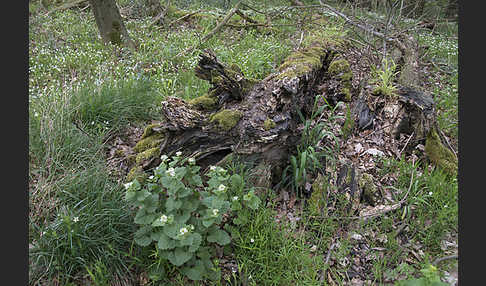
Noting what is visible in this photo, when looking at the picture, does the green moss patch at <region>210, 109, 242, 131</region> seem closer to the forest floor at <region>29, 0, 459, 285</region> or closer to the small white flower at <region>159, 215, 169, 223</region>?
the forest floor at <region>29, 0, 459, 285</region>

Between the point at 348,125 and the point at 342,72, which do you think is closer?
the point at 348,125

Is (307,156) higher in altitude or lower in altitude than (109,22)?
lower

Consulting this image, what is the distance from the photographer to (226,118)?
3.40 m

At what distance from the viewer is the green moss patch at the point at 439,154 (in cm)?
384

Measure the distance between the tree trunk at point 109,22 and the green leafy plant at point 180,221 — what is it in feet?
17.3

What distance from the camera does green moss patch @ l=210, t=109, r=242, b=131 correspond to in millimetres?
3359

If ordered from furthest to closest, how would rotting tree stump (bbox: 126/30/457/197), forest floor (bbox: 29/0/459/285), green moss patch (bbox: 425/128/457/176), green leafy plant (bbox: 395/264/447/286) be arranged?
green moss patch (bbox: 425/128/457/176) → rotting tree stump (bbox: 126/30/457/197) → forest floor (bbox: 29/0/459/285) → green leafy plant (bbox: 395/264/447/286)

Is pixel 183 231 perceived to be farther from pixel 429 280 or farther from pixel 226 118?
pixel 429 280

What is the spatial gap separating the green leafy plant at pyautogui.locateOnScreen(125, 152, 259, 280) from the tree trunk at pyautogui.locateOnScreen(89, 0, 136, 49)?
17.3ft

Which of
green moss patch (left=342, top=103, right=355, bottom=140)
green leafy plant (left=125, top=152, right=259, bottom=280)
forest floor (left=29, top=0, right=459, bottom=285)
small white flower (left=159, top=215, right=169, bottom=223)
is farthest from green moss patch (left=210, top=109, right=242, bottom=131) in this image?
green moss patch (left=342, top=103, right=355, bottom=140)

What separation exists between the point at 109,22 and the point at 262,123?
16.8ft

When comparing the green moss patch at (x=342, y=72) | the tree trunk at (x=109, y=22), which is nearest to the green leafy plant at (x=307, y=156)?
the green moss patch at (x=342, y=72)

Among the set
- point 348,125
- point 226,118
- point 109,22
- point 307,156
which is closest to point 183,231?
point 226,118

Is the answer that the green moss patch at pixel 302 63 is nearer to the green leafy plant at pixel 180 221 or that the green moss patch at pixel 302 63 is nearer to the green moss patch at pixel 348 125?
the green moss patch at pixel 348 125
